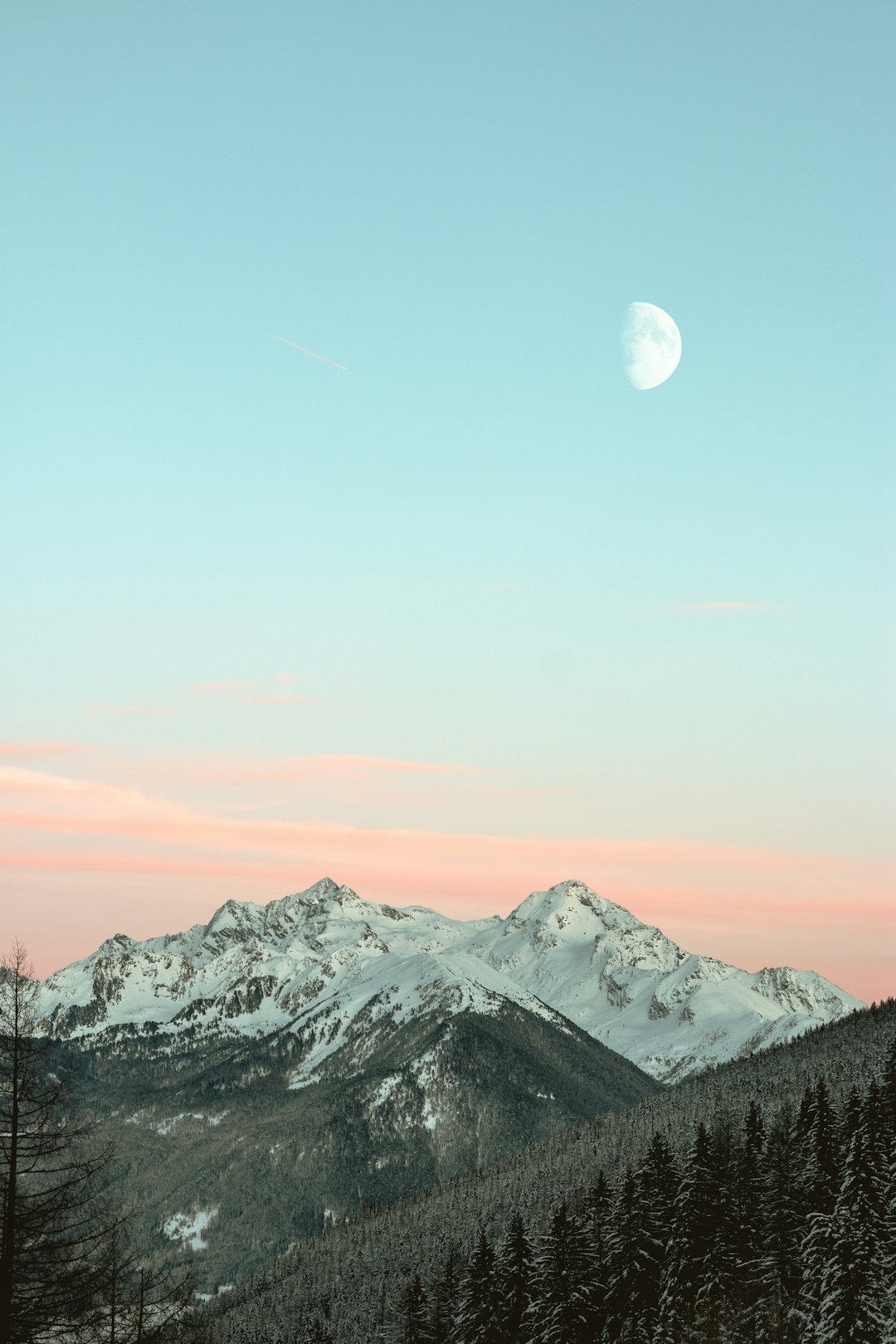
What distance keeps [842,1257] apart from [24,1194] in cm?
7204

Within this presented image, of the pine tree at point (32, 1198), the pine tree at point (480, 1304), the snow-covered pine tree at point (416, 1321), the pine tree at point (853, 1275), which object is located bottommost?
the snow-covered pine tree at point (416, 1321)

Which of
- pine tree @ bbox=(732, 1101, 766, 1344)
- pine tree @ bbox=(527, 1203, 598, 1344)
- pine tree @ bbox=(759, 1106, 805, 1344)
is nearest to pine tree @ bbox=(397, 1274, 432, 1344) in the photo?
pine tree @ bbox=(527, 1203, 598, 1344)

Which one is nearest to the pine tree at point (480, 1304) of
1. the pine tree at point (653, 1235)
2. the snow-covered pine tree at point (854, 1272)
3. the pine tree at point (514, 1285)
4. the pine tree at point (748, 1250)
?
the pine tree at point (514, 1285)

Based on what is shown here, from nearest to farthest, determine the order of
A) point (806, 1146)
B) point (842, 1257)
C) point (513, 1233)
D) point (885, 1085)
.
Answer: point (842, 1257), point (513, 1233), point (806, 1146), point (885, 1085)

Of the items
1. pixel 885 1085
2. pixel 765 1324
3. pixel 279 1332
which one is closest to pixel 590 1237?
pixel 765 1324

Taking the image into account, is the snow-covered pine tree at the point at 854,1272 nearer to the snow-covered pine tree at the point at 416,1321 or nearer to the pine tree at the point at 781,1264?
the pine tree at the point at 781,1264

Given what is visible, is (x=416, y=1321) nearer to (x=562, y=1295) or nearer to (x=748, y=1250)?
(x=562, y=1295)

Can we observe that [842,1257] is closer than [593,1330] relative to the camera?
Yes

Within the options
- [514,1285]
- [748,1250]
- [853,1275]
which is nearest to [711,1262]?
[748,1250]

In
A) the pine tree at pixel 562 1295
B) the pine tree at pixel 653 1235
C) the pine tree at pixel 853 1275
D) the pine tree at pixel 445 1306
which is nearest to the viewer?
the pine tree at pixel 853 1275

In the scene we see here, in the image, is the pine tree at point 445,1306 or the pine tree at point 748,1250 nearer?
the pine tree at point 748,1250

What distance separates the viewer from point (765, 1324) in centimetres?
8625

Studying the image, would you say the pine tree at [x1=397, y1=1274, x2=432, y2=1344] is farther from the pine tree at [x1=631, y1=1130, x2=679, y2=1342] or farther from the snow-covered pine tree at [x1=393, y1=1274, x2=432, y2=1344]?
the pine tree at [x1=631, y1=1130, x2=679, y2=1342]

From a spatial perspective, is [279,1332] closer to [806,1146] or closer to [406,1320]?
[406,1320]
